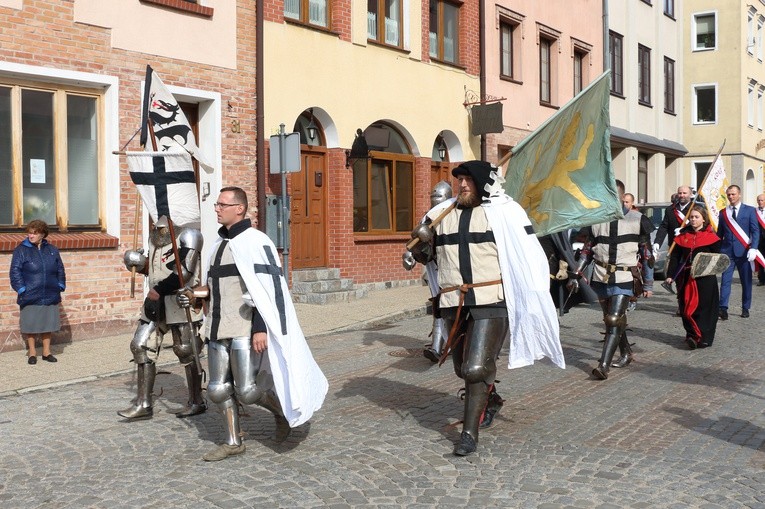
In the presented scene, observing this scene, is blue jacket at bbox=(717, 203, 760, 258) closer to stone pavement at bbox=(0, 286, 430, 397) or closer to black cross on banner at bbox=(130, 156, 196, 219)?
stone pavement at bbox=(0, 286, 430, 397)

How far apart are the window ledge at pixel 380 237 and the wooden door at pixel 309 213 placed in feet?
2.61

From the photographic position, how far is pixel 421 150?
1917 cm

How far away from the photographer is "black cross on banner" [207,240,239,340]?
6199 mm

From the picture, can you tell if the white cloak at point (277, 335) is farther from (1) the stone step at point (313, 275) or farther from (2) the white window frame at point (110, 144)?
(1) the stone step at point (313, 275)

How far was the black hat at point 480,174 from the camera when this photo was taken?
6.33 meters

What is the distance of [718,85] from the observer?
3862cm

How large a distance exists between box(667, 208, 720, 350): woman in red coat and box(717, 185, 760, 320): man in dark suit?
2.60m

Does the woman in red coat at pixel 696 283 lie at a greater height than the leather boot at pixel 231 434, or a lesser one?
greater

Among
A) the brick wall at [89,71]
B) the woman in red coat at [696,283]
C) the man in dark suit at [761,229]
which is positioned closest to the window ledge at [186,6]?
the brick wall at [89,71]

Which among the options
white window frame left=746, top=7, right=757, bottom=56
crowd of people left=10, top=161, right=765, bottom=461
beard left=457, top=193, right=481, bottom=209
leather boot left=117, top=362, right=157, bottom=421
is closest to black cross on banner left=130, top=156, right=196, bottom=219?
crowd of people left=10, top=161, right=765, bottom=461

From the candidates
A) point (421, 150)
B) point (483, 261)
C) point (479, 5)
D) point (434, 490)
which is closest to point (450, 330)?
point (483, 261)

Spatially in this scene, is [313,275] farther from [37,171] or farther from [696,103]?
[696,103]

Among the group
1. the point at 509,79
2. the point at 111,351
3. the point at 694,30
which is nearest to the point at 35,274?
the point at 111,351

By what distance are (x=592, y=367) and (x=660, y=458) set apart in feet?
12.1
